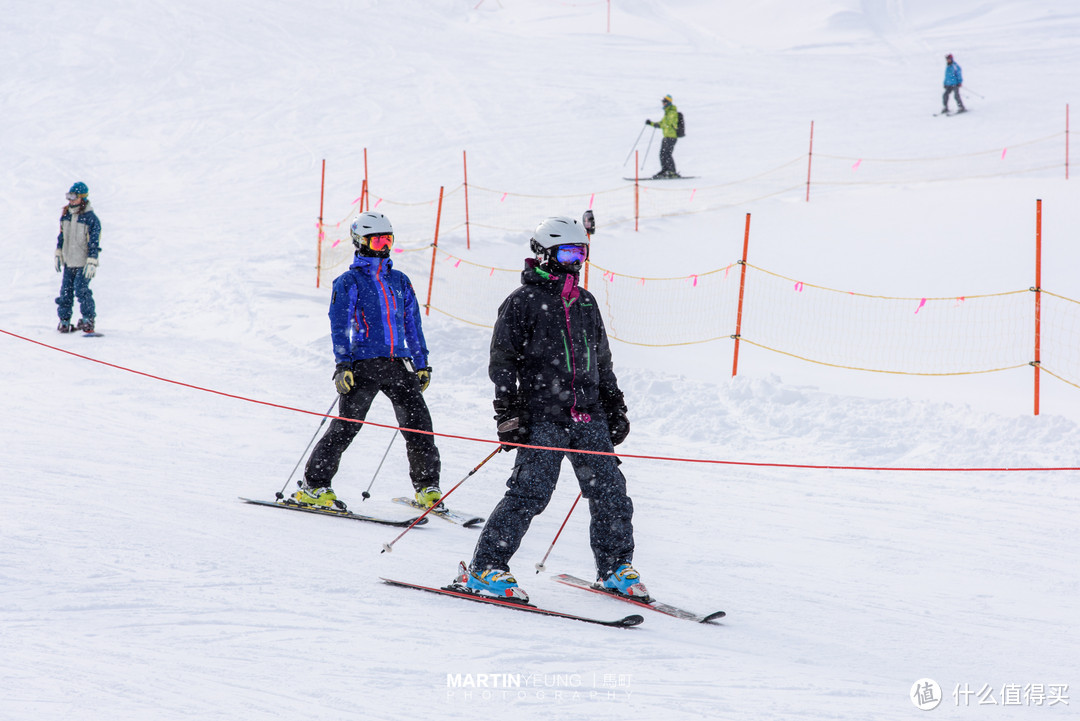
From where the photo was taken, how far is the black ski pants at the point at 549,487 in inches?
178

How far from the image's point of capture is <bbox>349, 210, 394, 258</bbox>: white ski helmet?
5.97m

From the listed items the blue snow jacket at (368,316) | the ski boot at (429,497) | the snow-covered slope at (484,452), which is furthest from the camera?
the ski boot at (429,497)

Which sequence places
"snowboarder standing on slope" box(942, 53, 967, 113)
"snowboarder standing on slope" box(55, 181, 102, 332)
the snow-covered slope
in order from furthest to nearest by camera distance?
"snowboarder standing on slope" box(942, 53, 967, 113)
"snowboarder standing on slope" box(55, 181, 102, 332)
the snow-covered slope

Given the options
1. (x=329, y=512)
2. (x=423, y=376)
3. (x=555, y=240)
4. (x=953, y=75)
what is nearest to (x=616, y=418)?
(x=555, y=240)

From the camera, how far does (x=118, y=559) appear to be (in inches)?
190

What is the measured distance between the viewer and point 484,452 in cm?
809

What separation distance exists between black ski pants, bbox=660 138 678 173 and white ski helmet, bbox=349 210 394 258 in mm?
14408

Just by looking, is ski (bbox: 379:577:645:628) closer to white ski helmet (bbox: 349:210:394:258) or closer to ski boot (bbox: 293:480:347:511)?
ski boot (bbox: 293:480:347:511)

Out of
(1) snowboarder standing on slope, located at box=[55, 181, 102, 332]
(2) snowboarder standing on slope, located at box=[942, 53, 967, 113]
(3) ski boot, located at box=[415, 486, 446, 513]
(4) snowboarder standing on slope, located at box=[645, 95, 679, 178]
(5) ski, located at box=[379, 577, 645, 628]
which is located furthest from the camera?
(2) snowboarder standing on slope, located at box=[942, 53, 967, 113]

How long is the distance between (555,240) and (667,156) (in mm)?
16040

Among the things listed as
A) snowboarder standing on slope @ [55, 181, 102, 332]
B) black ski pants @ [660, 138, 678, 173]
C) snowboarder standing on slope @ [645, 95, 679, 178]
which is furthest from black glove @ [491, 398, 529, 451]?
black ski pants @ [660, 138, 678, 173]

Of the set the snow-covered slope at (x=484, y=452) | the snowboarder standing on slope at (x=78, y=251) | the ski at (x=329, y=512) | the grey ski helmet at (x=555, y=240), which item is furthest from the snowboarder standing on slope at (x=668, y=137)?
the grey ski helmet at (x=555, y=240)

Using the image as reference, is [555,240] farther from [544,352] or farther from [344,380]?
[344,380]

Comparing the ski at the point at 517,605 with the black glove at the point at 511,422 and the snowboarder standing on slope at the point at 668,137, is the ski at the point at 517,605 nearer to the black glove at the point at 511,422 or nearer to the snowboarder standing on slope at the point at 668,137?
the black glove at the point at 511,422
